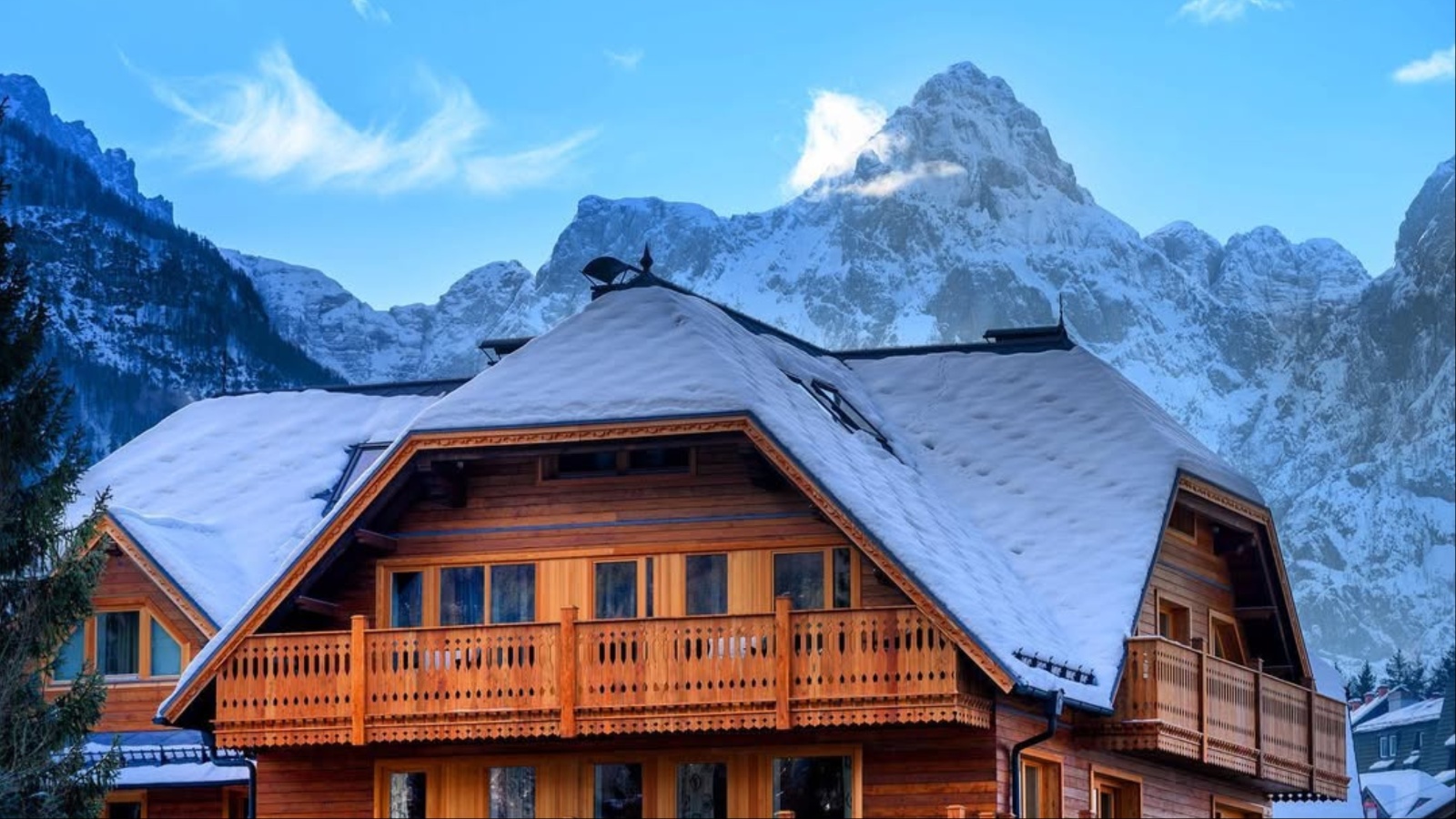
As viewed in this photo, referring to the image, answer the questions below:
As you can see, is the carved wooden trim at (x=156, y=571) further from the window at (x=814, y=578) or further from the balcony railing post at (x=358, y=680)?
the window at (x=814, y=578)

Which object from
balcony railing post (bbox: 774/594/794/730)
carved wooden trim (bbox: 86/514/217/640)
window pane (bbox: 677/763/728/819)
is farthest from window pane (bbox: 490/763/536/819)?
carved wooden trim (bbox: 86/514/217/640)

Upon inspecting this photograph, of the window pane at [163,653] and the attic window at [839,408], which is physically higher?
the attic window at [839,408]

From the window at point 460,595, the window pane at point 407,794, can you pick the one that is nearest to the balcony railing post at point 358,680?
the window pane at point 407,794

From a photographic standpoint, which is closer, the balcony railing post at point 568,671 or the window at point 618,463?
the balcony railing post at point 568,671

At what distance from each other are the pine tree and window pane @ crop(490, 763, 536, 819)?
599cm

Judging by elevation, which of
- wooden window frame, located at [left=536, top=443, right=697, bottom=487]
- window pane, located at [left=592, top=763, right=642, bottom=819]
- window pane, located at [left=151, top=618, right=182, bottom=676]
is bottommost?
window pane, located at [left=592, top=763, right=642, bottom=819]

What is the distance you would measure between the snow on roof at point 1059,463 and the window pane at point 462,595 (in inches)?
302

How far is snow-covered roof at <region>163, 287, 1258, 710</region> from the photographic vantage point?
115 ft

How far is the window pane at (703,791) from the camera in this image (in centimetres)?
3519

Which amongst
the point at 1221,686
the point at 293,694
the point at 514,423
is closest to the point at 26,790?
the point at 293,694

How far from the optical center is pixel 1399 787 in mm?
119125

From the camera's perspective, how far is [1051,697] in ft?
112

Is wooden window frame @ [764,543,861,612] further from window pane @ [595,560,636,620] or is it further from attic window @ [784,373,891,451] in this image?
attic window @ [784,373,891,451]

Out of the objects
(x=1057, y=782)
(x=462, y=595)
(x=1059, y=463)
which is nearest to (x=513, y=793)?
(x=462, y=595)
